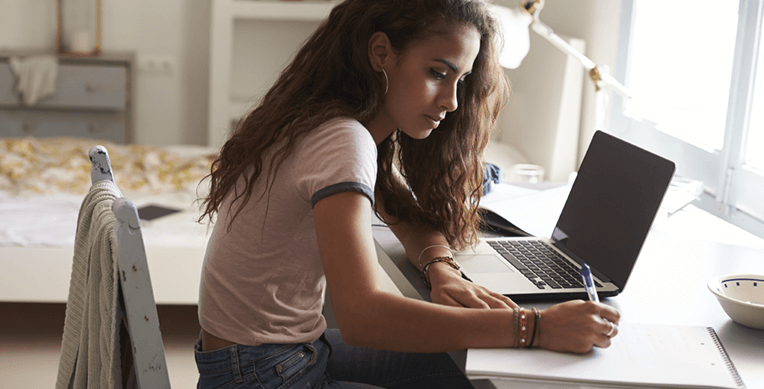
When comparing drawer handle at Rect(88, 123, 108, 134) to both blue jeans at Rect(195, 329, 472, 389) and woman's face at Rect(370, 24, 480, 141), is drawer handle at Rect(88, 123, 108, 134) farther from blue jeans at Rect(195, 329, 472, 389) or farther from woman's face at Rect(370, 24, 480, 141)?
woman's face at Rect(370, 24, 480, 141)

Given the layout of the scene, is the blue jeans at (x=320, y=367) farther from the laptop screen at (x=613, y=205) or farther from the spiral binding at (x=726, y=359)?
the spiral binding at (x=726, y=359)

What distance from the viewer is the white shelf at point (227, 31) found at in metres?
3.69

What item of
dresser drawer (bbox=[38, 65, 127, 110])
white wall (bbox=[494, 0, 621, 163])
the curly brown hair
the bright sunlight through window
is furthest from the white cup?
dresser drawer (bbox=[38, 65, 127, 110])

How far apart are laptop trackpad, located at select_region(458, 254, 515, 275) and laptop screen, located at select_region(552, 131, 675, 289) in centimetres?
13

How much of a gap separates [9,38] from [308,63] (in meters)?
3.69

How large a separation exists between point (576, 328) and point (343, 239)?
27cm

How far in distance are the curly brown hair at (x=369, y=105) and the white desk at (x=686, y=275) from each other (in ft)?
Answer: 0.44

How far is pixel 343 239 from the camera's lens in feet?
2.43

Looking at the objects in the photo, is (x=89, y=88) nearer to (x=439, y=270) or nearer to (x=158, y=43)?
(x=158, y=43)

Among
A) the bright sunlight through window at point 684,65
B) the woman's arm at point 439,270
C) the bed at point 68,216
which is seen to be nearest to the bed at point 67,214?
the bed at point 68,216

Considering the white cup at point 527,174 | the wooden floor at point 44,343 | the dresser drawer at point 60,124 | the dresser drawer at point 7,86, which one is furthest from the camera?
the dresser drawer at point 60,124

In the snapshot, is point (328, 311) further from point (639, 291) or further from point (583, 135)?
point (583, 135)

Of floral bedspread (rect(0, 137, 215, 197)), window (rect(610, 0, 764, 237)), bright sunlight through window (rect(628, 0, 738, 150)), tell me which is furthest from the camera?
floral bedspread (rect(0, 137, 215, 197))

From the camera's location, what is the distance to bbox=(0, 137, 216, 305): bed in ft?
6.30
